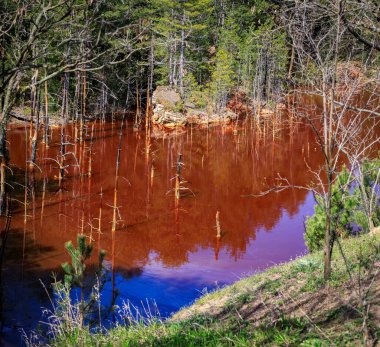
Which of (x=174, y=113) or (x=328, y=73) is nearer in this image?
(x=328, y=73)

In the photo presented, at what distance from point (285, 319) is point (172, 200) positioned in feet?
48.5

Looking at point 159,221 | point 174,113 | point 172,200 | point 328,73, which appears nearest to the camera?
point 328,73

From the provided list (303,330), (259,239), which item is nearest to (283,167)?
(259,239)

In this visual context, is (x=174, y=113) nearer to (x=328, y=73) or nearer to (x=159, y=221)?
(x=159, y=221)

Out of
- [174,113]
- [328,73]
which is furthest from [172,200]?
[174,113]

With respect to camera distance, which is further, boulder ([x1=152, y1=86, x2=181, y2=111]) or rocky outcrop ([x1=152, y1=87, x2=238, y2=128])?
boulder ([x1=152, y1=86, x2=181, y2=111])

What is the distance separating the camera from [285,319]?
19.8ft

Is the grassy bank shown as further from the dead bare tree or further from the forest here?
the dead bare tree

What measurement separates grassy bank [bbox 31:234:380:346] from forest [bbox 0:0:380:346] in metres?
0.04

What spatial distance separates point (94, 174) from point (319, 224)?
1425cm

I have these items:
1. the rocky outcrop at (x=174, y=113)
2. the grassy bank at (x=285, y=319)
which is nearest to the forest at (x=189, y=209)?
the grassy bank at (x=285, y=319)

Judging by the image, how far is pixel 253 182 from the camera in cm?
2445

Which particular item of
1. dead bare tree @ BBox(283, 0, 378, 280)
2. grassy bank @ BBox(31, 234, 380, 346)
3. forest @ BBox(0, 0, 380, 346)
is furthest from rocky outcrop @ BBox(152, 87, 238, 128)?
dead bare tree @ BBox(283, 0, 378, 280)

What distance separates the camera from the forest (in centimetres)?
597
